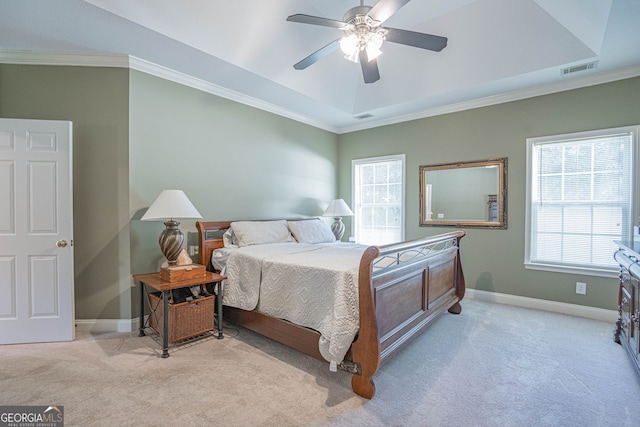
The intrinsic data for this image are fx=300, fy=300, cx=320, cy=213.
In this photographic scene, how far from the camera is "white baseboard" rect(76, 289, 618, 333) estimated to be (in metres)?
3.03

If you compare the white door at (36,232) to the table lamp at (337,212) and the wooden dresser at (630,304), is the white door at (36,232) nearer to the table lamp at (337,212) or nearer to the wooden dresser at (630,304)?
the table lamp at (337,212)

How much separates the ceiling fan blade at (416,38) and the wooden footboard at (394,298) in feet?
5.16

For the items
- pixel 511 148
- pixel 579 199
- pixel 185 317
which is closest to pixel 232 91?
pixel 185 317

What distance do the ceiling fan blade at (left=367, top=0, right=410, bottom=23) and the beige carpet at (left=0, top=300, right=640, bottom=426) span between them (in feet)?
8.45

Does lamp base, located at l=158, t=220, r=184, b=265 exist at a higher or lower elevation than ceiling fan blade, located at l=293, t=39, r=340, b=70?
lower

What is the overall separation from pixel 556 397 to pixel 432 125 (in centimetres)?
361

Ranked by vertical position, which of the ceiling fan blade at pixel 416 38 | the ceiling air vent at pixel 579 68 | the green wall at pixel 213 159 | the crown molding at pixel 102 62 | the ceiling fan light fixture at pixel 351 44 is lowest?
the green wall at pixel 213 159

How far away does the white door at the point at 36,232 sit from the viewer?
2709 mm

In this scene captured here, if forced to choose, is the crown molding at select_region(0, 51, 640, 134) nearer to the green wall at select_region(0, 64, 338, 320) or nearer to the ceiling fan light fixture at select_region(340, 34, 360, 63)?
the green wall at select_region(0, 64, 338, 320)

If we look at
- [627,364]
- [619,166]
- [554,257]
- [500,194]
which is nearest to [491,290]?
[554,257]

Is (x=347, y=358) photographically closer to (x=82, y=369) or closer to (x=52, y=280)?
(x=82, y=369)

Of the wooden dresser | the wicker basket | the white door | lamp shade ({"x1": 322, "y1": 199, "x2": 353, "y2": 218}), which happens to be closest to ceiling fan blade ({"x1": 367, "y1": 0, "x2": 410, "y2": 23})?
the wooden dresser

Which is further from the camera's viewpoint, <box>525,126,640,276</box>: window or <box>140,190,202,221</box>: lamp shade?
<box>525,126,640,276</box>: window

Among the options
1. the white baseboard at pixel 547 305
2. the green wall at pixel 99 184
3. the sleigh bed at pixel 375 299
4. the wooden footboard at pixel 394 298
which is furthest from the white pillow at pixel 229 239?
the white baseboard at pixel 547 305
